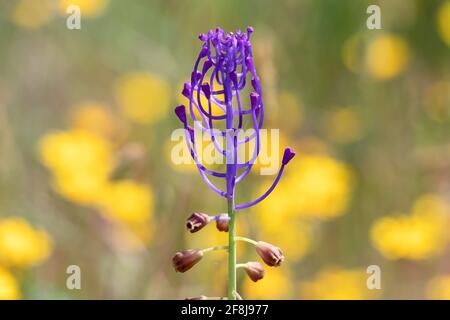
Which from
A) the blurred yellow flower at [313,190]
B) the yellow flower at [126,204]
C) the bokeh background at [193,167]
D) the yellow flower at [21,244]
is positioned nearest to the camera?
the yellow flower at [21,244]

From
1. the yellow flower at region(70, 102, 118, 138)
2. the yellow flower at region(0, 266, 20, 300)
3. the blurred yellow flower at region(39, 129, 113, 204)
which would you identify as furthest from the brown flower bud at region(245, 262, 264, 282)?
the yellow flower at region(70, 102, 118, 138)

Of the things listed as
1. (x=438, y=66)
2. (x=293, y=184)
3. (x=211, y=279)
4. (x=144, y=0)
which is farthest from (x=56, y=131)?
(x=438, y=66)

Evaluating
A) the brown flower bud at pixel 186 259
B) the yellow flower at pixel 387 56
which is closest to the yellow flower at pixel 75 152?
the yellow flower at pixel 387 56

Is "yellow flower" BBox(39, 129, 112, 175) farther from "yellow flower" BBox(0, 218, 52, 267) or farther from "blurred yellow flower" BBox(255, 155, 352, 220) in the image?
"blurred yellow flower" BBox(255, 155, 352, 220)

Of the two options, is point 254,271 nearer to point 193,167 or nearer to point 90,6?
point 193,167

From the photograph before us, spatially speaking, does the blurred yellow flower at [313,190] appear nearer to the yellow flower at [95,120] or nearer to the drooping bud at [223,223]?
the yellow flower at [95,120]

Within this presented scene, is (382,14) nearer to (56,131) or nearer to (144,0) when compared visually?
(144,0)

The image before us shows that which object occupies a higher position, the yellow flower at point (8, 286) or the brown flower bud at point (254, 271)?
the brown flower bud at point (254, 271)
